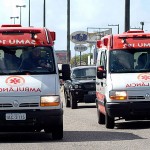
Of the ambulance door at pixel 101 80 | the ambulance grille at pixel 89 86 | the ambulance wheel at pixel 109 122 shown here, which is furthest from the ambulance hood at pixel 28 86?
the ambulance grille at pixel 89 86

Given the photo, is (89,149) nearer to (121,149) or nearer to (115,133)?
(121,149)

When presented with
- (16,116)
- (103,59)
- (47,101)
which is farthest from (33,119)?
(103,59)

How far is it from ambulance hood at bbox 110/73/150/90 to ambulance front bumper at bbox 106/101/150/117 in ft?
1.27

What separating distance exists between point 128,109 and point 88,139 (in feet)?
7.91

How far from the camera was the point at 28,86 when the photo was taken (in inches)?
632

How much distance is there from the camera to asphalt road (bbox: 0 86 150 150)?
15258 millimetres

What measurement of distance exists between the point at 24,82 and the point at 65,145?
164cm

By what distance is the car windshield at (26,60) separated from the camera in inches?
656

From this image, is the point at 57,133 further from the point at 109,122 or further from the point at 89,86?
the point at 89,86

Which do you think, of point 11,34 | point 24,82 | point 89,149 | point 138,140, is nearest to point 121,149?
point 89,149

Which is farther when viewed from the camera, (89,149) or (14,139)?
(14,139)

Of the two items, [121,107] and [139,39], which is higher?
[139,39]

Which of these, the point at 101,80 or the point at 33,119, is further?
the point at 101,80

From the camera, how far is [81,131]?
18906 millimetres
